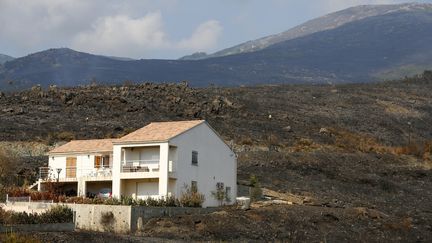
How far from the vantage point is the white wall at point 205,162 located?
Result: 177 feet

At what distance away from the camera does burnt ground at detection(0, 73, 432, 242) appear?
50.2 metres

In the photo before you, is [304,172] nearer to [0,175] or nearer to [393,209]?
[393,209]

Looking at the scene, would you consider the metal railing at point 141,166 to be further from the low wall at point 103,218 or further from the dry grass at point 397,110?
the dry grass at point 397,110

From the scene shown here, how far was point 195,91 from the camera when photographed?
11156 cm

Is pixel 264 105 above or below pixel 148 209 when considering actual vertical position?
above

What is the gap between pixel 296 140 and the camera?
295ft

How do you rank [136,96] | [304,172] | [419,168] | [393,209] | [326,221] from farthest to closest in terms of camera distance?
[136,96]
[419,168]
[304,172]
[393,209]
[326,221]

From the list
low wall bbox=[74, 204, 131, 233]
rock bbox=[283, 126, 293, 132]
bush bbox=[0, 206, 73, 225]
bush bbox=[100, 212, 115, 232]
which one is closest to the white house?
low wall bbox=[74, 204, 131, 233]

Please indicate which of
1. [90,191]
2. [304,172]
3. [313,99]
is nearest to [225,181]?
[90,191]

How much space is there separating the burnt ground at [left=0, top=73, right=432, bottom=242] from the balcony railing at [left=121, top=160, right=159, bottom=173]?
223 inches

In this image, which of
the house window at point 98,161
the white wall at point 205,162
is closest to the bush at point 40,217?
the white wall at point 205,162

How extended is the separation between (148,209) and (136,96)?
187ft

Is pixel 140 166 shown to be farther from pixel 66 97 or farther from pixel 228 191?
pixel 66 97

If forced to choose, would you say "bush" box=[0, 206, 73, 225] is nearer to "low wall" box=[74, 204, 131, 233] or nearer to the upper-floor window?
"low wall" box=[74, 204, 131, 233]
